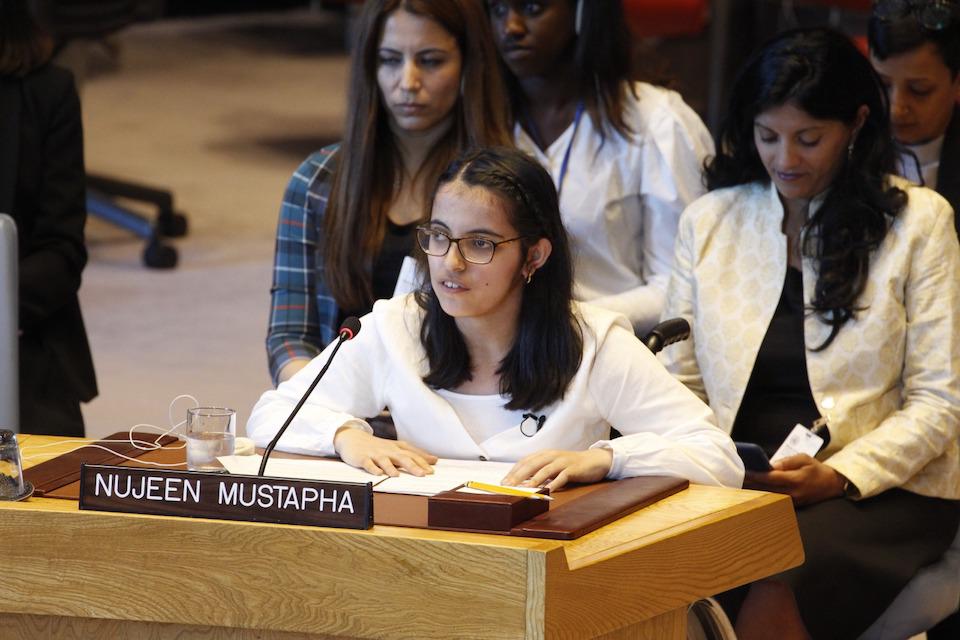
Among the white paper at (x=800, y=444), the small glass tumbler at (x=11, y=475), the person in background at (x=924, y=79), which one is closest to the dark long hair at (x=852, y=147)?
the white paper at (x=800, y=444)

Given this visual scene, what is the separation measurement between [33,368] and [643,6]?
4127 millimetres

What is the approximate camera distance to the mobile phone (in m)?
2.46

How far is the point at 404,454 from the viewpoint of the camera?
7.42 ft

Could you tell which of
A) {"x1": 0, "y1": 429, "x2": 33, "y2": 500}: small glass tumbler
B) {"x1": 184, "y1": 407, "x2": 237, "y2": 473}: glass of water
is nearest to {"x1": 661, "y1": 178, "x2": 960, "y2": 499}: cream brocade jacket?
{"x1": 184, "y1": 407, "x2": 237, "y2": 473}: glass of water

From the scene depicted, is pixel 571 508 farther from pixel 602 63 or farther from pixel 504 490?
pixel 602 63

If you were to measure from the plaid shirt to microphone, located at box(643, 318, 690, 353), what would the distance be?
2.47 ft

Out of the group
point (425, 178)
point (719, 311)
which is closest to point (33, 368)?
point (425, 178)

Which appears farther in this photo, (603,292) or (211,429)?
(603,292)

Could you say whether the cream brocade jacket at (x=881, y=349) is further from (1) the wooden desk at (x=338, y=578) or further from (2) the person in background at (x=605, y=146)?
(1) the wooden desk at (x=338, y=578)

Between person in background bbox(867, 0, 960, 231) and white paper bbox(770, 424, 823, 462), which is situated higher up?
person in background bbox(867, 0, 960, 231)

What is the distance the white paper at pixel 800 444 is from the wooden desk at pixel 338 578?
23.8 inches

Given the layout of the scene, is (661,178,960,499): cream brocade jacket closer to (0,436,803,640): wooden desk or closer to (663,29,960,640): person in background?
(663,29,960,640): person in background

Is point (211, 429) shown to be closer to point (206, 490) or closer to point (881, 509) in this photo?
point (206, 490)

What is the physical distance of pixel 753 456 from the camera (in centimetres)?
247
